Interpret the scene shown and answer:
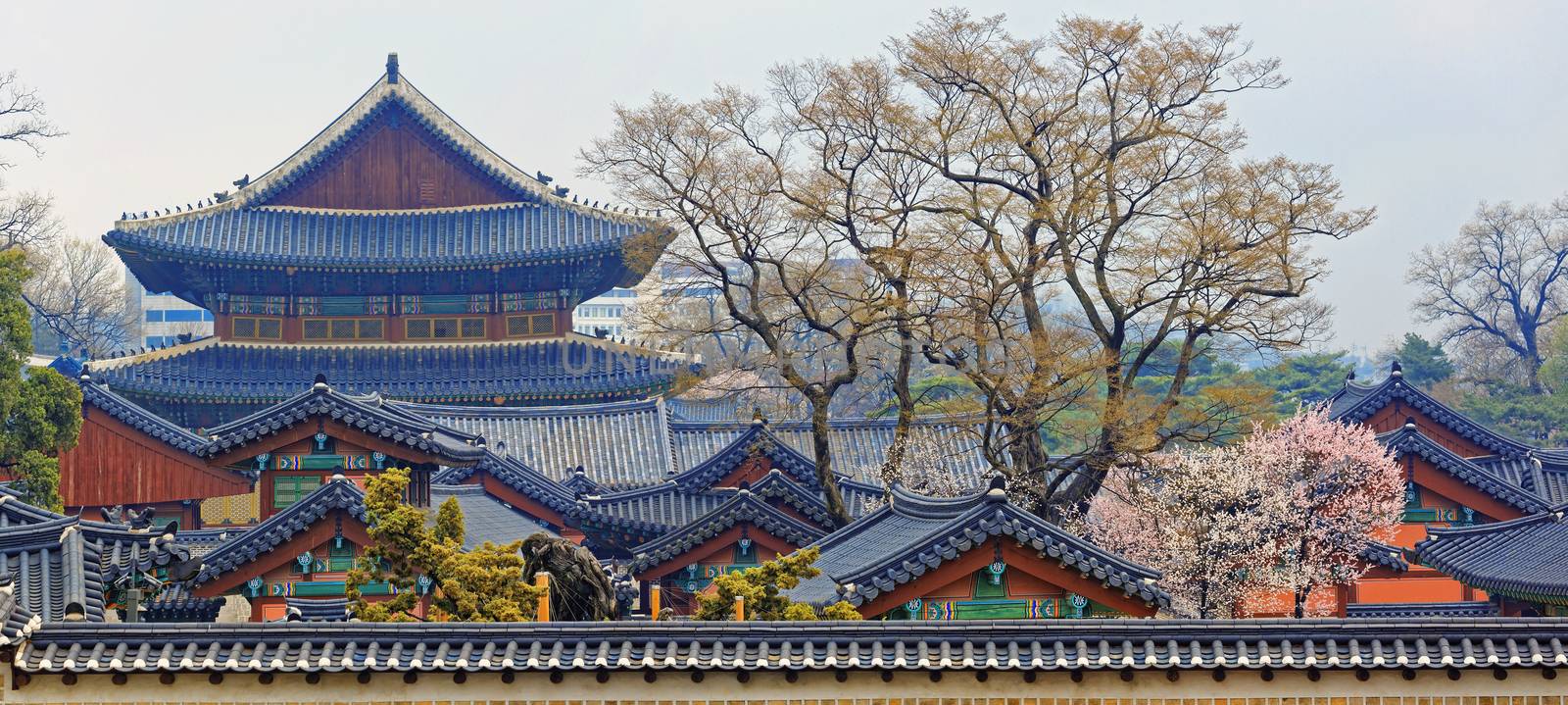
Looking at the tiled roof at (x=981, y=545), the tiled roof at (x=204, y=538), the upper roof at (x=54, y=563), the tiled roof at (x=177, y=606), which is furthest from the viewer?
the tiled roof at (x=204, y=538)

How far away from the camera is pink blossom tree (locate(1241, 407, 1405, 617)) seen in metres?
33.5

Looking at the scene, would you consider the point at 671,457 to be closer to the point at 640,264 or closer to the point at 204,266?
the point at 640,264

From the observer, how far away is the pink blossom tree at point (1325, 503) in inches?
1319

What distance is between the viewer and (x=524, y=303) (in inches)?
2037

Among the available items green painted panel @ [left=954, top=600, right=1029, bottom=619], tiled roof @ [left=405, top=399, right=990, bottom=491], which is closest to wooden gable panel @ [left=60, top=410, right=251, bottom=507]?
tiled roof @ [left=405, top=399, right=990, bottom=491]

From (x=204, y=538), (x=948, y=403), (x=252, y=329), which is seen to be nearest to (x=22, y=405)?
(x=204, y=538)

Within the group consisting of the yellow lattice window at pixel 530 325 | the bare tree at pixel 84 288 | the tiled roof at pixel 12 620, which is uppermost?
the bare tree at pixel 84 288

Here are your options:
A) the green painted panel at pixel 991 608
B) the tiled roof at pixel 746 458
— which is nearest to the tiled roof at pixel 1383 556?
the tiled roof at pixel 746 458

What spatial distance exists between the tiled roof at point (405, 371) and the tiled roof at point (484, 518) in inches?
490

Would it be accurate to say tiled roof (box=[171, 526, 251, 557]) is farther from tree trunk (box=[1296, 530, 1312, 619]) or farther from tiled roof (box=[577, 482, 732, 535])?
tree trunk (box=[1296, 530, 1312, 619])

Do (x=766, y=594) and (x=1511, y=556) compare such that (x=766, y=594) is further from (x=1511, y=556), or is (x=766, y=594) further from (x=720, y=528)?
(x=1511, y=556)

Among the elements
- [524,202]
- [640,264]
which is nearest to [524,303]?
[524,202]

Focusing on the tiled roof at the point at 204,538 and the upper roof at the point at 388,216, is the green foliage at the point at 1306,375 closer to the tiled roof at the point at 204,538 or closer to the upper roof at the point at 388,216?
the upper roof at the point at 388,216

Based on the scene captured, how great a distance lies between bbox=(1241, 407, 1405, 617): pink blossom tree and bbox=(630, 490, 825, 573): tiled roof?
376 inches
